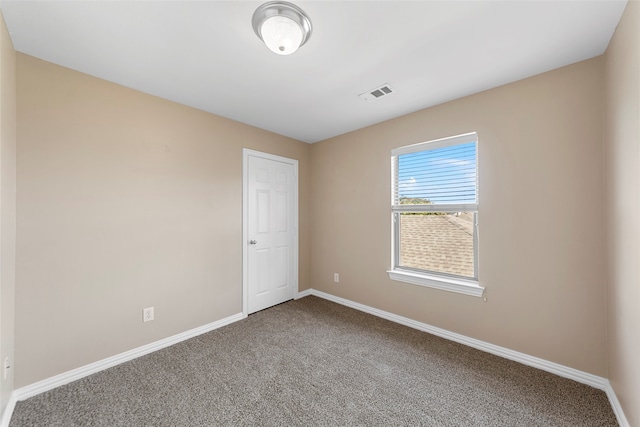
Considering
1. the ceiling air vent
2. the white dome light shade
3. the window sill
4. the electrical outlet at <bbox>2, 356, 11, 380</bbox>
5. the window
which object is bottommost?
the electrical outlet at <bbox>2, 356, 11, 380</bbox>

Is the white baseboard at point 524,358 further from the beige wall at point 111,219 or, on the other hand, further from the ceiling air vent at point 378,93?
the ceiling air vent at point 378,93

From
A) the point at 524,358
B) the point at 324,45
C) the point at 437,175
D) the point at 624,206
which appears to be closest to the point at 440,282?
the point at 524,358

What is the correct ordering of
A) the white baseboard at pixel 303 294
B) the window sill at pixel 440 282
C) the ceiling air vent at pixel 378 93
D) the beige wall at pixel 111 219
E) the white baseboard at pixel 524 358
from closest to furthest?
the white baseboard at pixel 524 358, the beige wall at pixel 111 219, the ceiling air vent at pixel 378 93, the window sill at pixel 440 282, the white baseboard at pixel 303 294

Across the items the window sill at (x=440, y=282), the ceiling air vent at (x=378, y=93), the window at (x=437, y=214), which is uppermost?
the ceiling air vent at (x=378, y=93)

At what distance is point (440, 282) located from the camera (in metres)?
2.57

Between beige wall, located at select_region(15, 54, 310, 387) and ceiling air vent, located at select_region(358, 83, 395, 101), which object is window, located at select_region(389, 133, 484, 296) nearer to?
ceiling air vent, located at select_region(358, 83, 395, 101)

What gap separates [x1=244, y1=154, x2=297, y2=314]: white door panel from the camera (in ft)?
10.5

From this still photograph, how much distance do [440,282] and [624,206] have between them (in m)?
1.44

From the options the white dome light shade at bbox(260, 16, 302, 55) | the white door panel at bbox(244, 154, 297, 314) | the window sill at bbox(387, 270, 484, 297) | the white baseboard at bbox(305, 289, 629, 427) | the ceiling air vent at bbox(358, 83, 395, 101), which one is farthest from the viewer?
the white door panel at bbox(244, 154, 297, 314)

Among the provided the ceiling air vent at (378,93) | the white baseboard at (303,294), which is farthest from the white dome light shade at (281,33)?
the white baseboard at (303,294)

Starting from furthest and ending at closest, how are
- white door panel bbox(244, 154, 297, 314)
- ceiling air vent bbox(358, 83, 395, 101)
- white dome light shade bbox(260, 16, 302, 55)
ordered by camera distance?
white door panel bbox(244, 154, 297, 314) < ceiling air vent bbox(358, 83, 395, 101) < white dome light shade bbox(260, 16, 302, 55)

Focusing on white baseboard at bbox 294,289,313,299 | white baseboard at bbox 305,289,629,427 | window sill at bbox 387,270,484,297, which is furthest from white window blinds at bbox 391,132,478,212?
white baseboard at bbox 294,289,313,299

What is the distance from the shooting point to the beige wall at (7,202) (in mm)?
1477

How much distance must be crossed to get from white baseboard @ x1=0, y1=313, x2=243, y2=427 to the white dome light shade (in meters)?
2.69
